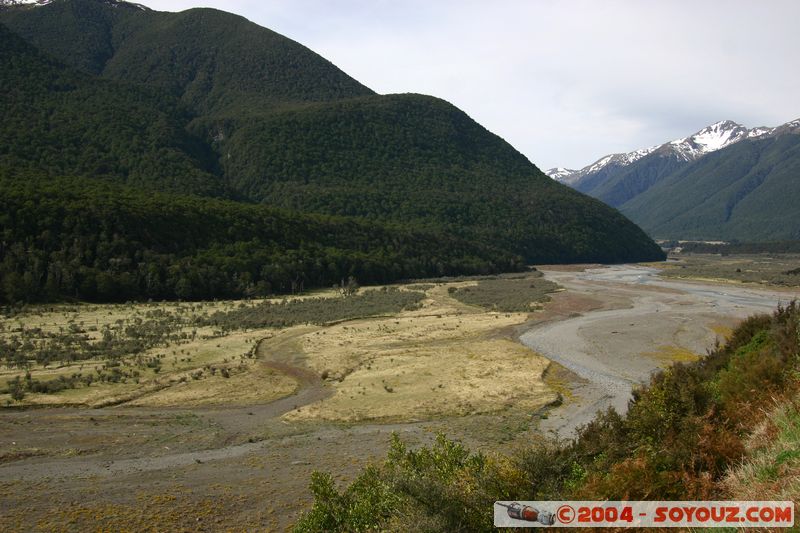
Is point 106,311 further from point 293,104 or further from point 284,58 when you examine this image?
point 284,58

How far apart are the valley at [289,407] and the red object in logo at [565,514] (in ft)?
30.3

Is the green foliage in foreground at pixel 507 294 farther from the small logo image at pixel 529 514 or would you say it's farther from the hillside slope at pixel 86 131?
the hillside slope at pixel 86 131

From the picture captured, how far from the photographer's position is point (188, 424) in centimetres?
2250

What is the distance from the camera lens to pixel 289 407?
25578 millimetres

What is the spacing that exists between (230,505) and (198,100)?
18811cm

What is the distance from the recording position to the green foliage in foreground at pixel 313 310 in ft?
156

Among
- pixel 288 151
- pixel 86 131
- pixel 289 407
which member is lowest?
pixel 289 407

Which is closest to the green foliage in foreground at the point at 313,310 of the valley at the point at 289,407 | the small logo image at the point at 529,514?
the valley at the point at 289,407

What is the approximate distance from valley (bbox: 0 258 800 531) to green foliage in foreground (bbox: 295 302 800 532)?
4.86 m

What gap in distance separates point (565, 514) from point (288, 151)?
475ft

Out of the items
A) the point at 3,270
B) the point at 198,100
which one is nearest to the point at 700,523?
the point at 3,270

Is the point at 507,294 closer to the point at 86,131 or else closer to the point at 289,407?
the point at 289,407

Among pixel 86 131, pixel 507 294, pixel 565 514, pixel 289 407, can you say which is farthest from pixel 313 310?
pixel 86 131

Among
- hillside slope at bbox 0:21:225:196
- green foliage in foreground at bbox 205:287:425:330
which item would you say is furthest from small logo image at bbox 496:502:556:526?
hillside slope at bbox 0:21:225:196
